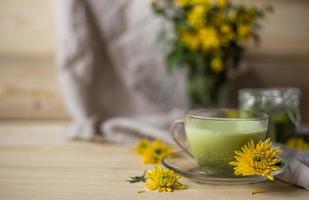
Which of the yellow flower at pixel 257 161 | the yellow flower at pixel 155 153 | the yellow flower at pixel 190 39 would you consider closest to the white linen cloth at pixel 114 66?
the yellow flower at pixel 190 39

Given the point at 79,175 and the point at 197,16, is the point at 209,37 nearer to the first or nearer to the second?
the point at 197,16

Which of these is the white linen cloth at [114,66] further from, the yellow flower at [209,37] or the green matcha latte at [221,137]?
the green matcha latte at [221,137]

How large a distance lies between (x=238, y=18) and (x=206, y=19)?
8 cm

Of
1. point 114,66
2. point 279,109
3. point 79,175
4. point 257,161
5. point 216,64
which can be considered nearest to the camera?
point 257,161

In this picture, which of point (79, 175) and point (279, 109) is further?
point (279, 109)

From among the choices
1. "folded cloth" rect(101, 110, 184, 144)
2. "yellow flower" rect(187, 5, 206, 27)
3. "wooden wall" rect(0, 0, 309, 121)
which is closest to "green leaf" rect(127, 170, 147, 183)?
"folded cloth" rect(101, 110, 184, 144)

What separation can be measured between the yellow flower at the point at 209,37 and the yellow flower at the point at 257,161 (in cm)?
45

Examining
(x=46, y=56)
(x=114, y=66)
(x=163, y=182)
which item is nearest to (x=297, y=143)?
(x=163, y=182)

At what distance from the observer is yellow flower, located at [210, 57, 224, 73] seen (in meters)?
1.09

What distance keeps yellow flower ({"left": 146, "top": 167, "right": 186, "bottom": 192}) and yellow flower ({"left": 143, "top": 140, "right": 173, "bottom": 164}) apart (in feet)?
0.52

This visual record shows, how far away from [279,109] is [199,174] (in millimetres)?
373

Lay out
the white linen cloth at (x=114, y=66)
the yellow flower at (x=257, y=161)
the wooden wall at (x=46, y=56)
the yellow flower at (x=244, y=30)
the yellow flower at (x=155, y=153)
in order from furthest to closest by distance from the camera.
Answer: the wooden wall at (x=46, y=56) → the white linen cloth at (x=114, y=66) → the yellow flower at (x=244, y=30) → the yellow flower at (x=155, y=153) → the yellow flower at (x=257, y=161)

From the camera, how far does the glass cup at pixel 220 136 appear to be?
673 millimetres

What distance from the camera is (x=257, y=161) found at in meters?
0.63
